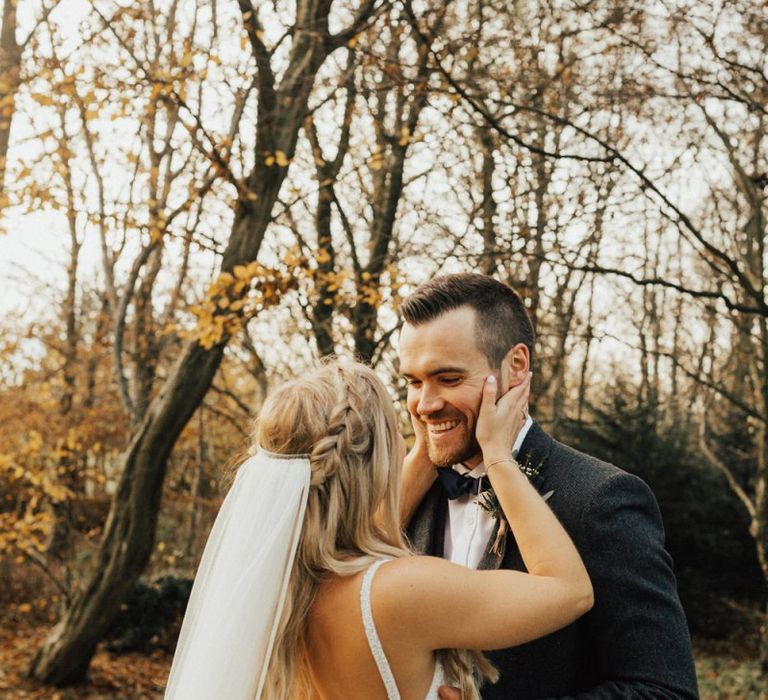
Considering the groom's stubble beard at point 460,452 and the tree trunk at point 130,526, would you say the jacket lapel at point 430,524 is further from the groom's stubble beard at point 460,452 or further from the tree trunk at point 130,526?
the tree trunk at point 130,526

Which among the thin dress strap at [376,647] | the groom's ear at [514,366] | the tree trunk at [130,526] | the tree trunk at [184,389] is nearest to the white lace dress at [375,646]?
the thin dress strap at [376,647]

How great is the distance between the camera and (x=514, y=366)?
9.00 ft

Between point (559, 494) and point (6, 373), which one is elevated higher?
point (6, 373)

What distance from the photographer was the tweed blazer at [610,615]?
2.12 metres

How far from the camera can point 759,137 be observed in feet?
Answer: 30.5

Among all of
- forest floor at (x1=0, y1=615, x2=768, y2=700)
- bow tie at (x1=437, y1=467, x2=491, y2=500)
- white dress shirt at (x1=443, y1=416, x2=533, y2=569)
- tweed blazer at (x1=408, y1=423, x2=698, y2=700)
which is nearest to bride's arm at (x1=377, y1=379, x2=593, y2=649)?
tweed blazer at (x1=408, y1=423, x2=698, y2=700)

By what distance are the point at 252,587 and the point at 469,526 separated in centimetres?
87

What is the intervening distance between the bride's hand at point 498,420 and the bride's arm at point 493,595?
24 centimetres

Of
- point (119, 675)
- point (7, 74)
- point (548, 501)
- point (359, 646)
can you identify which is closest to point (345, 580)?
point (359, 646)

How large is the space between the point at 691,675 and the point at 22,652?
10.2 meters

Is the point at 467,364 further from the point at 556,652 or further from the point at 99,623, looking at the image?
the point at 99,623

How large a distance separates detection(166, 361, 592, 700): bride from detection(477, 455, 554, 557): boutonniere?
0.59 feet

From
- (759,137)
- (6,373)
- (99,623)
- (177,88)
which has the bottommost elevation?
(99,623)

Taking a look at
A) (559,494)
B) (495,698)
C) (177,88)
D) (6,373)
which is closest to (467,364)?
(559,494)
